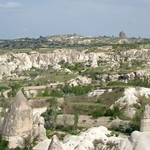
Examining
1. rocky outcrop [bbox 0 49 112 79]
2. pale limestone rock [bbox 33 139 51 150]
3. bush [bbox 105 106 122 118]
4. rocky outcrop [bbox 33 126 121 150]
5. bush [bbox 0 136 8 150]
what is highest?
rocky outcrop [bbox 33 126 121 150]

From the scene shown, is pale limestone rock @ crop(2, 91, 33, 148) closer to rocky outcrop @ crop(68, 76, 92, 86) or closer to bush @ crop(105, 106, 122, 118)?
bush @ crop(105, 106, 122, 118)

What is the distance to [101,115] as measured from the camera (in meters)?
47.6

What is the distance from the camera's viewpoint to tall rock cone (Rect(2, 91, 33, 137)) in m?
29.8

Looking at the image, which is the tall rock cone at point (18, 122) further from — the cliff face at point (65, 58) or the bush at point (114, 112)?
the cliff face at point (65, 58)

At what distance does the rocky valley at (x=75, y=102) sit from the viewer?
2772 cm

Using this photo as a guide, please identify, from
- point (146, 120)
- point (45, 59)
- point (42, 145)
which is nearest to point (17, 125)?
point (42, 145)

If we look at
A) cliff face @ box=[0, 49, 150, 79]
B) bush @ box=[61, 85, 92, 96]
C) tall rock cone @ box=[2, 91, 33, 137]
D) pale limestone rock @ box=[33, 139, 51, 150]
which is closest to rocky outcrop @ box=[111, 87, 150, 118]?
bush @ box=[61, 85, 92, 96]

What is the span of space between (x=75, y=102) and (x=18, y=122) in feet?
80.0


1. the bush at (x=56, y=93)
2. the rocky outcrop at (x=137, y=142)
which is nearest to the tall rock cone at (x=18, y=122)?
the rocky outcrop at (x=137, y=142)

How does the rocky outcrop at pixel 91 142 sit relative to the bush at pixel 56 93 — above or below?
above

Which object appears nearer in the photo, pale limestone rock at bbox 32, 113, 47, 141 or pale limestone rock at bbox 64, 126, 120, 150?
pale limestone rock at bbox 64, 126, 120, 150

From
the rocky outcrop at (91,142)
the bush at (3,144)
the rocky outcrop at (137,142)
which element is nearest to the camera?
the rocky outcrop at (137,142)

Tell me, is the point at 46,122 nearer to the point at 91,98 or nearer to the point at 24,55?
the point at 91,98

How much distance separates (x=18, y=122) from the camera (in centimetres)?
2981
